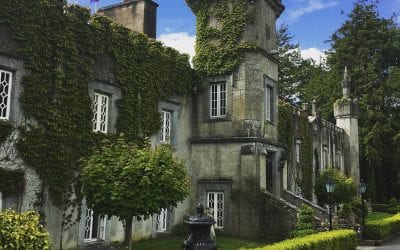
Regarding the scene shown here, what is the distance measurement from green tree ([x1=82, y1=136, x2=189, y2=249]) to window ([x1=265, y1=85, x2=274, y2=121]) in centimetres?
884

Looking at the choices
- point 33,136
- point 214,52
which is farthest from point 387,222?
point 33,136

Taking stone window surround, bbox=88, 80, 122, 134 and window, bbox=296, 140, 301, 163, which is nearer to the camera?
stone window surround, bbox=88, 80, 122, 134

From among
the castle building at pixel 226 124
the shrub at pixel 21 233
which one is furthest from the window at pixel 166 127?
the shrub at pixel 21 233

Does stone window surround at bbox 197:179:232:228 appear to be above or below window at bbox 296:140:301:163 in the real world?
below

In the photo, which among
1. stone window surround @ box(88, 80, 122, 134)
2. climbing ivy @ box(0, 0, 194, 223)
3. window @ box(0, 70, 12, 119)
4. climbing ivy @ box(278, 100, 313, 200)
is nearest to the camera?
window @ box(0, 70, 12, 119)

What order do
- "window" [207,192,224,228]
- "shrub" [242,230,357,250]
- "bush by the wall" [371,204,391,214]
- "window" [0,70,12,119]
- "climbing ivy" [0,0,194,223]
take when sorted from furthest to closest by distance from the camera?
"bush by the wall" [371,204,391,214] < "window" [207,192,224,228] < "climbing ivy" [0,0,194,223] < "window" [0,70,12,119] < "shrub" [242,230,357,250]

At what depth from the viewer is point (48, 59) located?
13.2 meters

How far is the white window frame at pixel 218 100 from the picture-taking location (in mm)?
19531

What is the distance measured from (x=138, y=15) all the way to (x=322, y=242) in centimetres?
1231

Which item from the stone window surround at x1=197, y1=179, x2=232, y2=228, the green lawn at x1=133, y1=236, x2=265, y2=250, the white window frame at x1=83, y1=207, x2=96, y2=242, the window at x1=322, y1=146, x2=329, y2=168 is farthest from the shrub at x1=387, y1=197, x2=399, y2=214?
the white window frame at x1=83, y1=207, x2=96, y2=242

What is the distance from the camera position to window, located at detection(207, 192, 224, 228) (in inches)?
737

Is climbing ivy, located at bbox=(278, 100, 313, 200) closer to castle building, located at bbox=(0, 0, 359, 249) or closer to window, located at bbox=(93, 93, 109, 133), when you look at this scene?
castle building, located at bbox=(0, 0, 359, 249)

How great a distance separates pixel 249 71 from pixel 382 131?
1077 inches

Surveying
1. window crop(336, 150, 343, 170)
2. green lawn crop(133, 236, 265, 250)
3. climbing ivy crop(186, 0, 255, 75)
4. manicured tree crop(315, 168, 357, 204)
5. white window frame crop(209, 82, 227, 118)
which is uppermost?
climbing ivy crop(186, 0, 255, 75)
